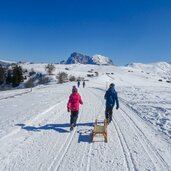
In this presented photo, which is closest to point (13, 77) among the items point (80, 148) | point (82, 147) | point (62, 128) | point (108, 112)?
point (108, 112)

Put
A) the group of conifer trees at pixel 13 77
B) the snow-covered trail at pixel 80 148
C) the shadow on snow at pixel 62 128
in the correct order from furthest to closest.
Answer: the group of conifer trees at pixel 13 77 < the shadow on snow at pixel 62 128 < the snow-covered trail at pixel 80 148

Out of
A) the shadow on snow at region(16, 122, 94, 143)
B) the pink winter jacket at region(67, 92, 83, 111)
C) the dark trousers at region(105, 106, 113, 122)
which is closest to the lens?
the shadow on snow at region(16, 122, 94, 143)

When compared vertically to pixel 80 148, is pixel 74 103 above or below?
above

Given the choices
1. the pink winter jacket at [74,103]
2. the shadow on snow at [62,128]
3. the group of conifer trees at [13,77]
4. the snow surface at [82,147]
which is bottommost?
the group of conifer trees at [13,77]

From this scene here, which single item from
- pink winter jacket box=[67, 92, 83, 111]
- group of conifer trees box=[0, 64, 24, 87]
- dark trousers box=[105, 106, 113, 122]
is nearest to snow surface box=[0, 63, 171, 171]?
dark trousers box=[105, 106, 113, 122]

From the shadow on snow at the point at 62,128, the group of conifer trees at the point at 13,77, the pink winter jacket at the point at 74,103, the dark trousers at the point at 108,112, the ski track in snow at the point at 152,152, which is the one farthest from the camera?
the group of conifer trees at the point at 13,77

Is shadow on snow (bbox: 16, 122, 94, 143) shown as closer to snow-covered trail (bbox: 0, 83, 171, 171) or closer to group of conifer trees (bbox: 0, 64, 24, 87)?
snow-covered trail (bbox: 0, 83, 171, 171)

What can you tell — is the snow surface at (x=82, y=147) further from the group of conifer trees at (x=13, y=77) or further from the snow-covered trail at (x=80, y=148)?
the group of conifer trees at (x=13, y=77)

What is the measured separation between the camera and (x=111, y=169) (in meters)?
7.41

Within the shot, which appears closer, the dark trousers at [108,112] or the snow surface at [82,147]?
the snow surface at [82,147]

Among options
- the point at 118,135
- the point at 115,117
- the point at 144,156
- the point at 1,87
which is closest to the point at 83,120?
the point at 115,117

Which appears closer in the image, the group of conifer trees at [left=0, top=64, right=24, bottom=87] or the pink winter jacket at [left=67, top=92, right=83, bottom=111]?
the pink winter jacket at [left=67, top=92, right=83, bottom=111]

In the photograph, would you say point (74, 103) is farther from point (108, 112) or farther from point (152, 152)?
point (152, 152)

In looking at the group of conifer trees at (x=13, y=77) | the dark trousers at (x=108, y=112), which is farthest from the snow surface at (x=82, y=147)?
the group of conifer trees at (x=13, y=77)
